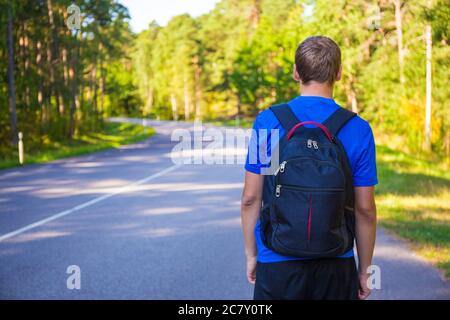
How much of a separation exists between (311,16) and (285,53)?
2657 centimetres

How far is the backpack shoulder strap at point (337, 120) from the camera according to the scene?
285 centimetres

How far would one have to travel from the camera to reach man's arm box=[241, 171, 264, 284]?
3051mm

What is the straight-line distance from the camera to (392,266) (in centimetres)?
712

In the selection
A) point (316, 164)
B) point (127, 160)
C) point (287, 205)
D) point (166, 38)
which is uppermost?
point (166, 38)

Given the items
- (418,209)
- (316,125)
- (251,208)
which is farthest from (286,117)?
(418,209)

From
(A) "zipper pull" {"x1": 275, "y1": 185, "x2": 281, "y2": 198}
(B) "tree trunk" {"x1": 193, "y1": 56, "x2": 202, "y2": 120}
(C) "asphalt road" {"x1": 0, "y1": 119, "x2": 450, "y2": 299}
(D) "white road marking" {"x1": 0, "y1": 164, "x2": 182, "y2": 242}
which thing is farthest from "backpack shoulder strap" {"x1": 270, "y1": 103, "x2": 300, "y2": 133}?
(B) "tree trunk" {"x1": 193, "y1": 56, "x2": 202, "y2": 120}

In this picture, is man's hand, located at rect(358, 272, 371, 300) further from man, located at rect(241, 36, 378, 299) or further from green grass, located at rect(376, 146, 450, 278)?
green grass, located at rect(376, 146, 450, 278)

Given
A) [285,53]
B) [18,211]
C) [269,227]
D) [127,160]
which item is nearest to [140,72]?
[285,53]

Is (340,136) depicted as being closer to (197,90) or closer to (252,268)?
(252,268)

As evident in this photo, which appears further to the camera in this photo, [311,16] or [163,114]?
[163,114]

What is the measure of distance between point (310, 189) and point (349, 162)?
0.93ft

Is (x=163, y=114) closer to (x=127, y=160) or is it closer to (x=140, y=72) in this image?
(x=140, y=72)

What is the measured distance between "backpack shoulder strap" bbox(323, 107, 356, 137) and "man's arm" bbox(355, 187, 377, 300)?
0.35 meters
